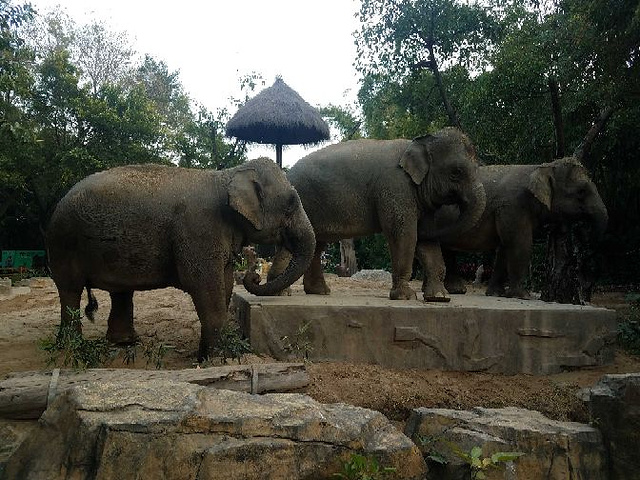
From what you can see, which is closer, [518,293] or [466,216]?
[466,216]

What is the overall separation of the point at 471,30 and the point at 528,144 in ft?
10.8

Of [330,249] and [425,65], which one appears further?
[330,249]

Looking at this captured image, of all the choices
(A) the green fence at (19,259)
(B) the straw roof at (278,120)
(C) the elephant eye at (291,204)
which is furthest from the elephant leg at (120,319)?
(A) the green fence at (19,259)

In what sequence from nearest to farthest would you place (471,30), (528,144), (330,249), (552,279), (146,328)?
(146,328)
(552,279)
(528,144)
(471,30)
(330,249)

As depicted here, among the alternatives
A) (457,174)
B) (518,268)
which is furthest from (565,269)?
(457,174)

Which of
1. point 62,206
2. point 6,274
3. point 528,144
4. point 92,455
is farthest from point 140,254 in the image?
point 6,274

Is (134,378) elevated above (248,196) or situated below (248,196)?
below

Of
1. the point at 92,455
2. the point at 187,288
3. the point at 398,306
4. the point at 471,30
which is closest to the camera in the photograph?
the point at 92,455

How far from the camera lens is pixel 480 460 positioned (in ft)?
12.9

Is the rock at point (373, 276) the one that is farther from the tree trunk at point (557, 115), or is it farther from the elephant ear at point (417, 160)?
the elephant ear at point (417, 160)

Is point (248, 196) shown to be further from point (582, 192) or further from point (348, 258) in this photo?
point (348, 258)

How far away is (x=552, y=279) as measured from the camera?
9883 mm

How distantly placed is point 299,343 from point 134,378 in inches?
74.7

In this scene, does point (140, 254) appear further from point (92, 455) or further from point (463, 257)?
point (463, 257)
